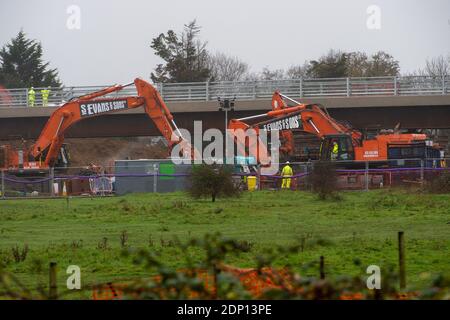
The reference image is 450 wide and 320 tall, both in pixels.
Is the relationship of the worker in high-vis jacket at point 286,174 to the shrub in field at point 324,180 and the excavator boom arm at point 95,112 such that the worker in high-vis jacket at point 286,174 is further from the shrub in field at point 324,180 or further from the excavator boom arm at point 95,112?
the excavator boom arm at point 95,112

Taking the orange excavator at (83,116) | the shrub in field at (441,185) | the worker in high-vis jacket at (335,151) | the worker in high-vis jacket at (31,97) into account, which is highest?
the worker in high-vis jacket at (31,97)

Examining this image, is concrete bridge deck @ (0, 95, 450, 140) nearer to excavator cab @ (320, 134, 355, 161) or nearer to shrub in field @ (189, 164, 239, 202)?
excavator cab @ (320, 134, 355, 161)

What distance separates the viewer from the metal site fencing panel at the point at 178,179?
123ft

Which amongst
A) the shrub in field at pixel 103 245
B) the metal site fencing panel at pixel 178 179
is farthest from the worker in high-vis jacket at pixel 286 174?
the shrub in field at pixel 103 245

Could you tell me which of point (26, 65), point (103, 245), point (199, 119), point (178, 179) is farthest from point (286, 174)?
point (26, 65)

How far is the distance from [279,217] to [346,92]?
33816 mm

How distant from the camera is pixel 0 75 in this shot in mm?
85250

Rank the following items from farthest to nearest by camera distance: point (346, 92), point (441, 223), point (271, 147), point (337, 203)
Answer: point (346, 92) < point (271, 147) < point (337, 203) < point (441, 223)

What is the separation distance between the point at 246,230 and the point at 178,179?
20.7 m

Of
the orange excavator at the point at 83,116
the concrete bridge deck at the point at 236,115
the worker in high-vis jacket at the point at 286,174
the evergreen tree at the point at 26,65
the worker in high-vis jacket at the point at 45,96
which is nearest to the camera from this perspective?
the worker in high-vis jacket at the point at 286,174

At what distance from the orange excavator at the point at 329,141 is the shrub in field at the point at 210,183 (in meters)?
12.6

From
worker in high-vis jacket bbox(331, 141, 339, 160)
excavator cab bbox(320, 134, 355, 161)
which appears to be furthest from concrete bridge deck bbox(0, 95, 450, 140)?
worker in high-vis jacket bbox(331, 141, 339, 160)
